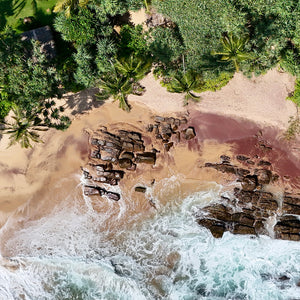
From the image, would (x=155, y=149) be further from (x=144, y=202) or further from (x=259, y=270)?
(x=259, y=270)

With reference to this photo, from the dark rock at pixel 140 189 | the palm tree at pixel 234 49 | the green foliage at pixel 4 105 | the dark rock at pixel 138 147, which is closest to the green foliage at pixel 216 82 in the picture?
the palm tree at pixel 234 49

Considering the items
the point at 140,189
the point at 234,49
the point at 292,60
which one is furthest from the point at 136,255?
the point at 292,60

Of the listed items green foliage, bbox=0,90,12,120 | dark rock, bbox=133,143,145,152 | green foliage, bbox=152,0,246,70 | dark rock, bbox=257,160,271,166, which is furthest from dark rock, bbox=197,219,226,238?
green foliage, bbox=0,90,12,120

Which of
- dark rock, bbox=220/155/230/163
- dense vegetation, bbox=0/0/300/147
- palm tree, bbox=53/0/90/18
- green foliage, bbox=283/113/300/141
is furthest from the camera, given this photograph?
dark rock, bbox=220/155/230/163

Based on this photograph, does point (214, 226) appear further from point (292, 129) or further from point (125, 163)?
point (292, 129)

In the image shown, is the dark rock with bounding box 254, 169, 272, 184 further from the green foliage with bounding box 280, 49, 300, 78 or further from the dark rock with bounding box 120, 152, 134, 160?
the dark rock with bounding box 120, 152, 134, 160

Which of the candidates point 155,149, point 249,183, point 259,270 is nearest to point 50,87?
point 155,149
